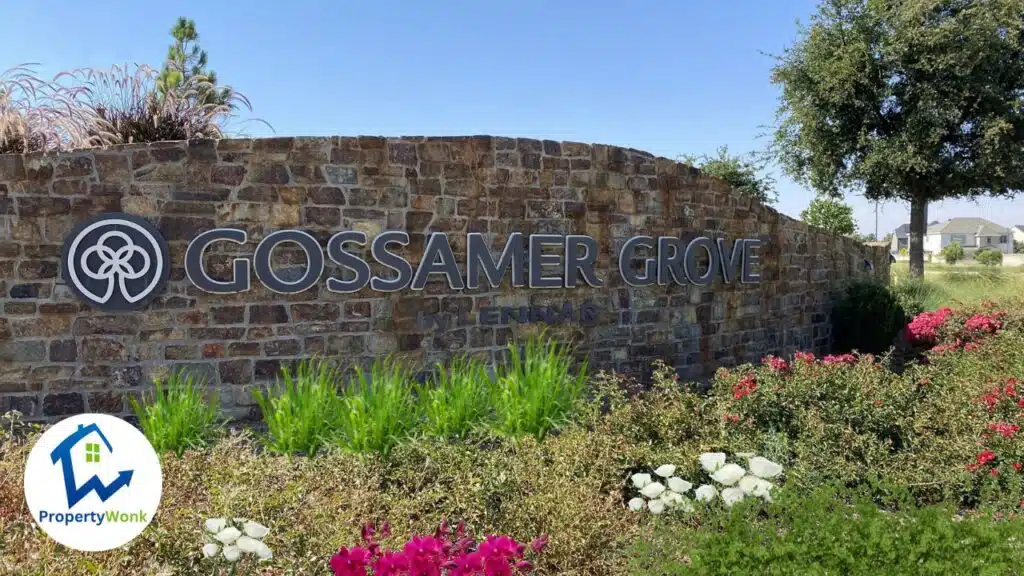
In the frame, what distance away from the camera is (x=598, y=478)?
4438mm

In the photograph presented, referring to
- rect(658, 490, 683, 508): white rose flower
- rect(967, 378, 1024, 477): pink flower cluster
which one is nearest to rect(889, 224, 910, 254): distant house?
rect(967, 378, 1024, 477): pink flower cluster

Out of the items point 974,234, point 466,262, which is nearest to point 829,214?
point 466,262

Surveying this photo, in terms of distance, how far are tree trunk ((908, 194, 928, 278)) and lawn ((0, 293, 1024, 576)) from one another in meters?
12.9

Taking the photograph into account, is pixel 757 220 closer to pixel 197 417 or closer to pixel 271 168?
pixel 271 168

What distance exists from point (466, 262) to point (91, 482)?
15.2 feet

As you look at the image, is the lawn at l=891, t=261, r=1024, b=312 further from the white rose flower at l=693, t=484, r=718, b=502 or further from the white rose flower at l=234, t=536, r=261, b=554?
the white rose flower at l=234, t=536, r=261, b=554

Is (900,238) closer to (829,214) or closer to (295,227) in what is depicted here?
(829,214)

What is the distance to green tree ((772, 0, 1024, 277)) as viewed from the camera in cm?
1590

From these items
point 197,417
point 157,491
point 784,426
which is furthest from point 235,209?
point 784,426

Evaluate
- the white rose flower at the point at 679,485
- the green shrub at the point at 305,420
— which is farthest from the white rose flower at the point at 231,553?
the green shrub at the point at 305,420

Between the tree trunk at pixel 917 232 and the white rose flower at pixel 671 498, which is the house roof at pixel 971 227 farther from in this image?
the white rose flower at pixel 671 498

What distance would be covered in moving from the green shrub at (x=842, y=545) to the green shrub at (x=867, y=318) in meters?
8.58

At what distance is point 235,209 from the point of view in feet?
21.1

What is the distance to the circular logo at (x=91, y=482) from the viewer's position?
2781 mm
